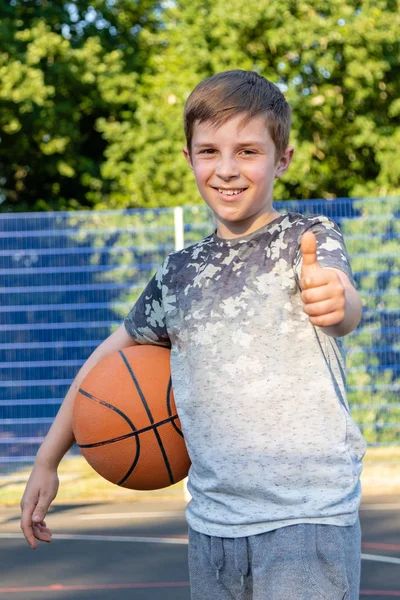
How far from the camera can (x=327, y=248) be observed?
230 cm

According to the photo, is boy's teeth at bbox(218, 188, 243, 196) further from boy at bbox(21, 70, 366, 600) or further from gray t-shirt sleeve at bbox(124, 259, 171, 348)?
gray t-shirt sleeve at bbox(124, 259, 171, 348)

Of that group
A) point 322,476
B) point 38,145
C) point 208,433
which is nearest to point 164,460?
point 208,433

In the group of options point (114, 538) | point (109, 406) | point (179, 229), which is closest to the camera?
point (109, 406)

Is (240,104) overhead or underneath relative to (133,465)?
overhead

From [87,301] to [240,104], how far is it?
7226 mm

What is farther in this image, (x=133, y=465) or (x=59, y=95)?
(x=59, y=95)

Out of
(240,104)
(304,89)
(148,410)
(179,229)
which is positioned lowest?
(148,410)

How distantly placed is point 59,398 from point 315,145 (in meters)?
7.96

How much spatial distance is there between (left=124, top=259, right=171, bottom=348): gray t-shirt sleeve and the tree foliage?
12.9m

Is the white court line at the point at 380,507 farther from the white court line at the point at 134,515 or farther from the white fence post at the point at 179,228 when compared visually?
the white fence post at the point at 179,228

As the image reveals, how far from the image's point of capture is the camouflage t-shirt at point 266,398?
2.29 m

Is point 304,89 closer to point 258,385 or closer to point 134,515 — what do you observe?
point 134,515

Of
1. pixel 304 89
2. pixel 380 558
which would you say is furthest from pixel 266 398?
pixel 304 89

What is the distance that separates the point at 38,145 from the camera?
17.7 m
